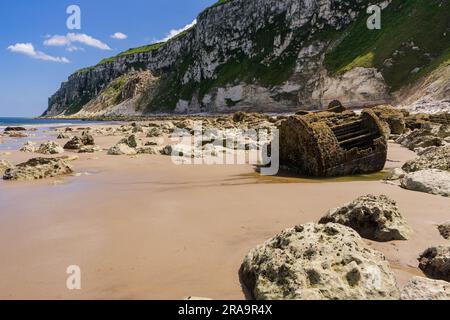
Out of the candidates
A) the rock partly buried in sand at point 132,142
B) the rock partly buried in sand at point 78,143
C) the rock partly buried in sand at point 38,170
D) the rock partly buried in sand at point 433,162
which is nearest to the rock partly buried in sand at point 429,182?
the rock partly buried in sand at point 433,162

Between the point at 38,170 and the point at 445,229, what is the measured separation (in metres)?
8.45

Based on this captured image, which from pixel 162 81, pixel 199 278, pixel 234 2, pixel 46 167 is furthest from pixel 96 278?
pixel 162 81

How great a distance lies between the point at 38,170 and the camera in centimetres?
921

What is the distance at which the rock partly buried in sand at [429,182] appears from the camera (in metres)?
6.46

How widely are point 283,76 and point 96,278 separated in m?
66.6

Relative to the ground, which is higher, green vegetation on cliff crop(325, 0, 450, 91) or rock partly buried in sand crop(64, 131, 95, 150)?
green vegetation on cliff crop(325, 0, 450, 91)

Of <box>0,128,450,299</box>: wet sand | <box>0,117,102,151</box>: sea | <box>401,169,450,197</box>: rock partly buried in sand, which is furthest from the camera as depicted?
<box>0,117,102,151</box>: sea

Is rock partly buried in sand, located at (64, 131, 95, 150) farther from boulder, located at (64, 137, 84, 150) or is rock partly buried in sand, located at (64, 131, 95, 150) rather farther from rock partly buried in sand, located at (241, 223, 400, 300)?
rock partly buried in sand, located at (241, 223, 400, 300)

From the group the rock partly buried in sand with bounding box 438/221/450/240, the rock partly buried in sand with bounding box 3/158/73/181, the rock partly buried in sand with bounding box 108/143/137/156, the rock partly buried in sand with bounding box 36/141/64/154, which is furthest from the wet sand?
the rock partly buried in sand with bounding box 36/141/64/154

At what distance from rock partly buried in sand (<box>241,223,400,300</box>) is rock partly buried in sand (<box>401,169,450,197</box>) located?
12.6ft

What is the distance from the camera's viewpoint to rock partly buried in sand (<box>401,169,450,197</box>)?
255 inches

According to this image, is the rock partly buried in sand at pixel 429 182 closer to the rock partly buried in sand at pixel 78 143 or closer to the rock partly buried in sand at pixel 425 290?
the rock partly buried in sand at pixel 425 290

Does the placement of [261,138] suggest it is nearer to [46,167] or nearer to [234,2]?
[46,167]

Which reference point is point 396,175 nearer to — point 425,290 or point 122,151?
point 425,290
